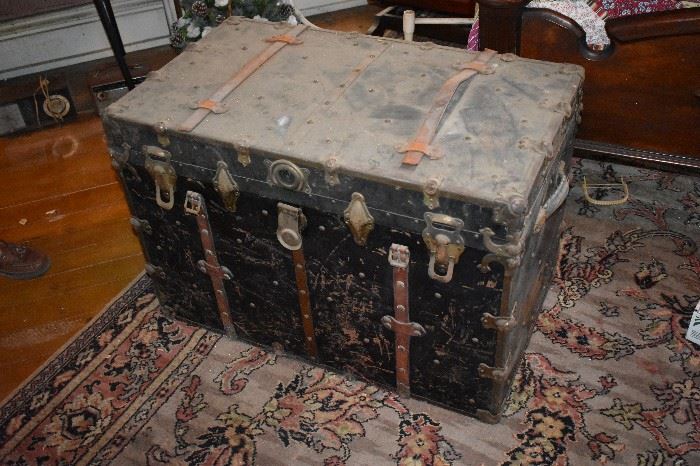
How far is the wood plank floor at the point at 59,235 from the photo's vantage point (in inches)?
87.9

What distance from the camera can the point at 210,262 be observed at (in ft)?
6.39

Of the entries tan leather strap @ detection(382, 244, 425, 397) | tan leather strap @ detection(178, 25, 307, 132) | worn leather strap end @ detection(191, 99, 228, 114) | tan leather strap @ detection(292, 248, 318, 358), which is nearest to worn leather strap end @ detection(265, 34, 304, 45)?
tan leather strap @ detection(178, 25, 307, 132)

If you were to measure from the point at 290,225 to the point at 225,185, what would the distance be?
0.19 meters

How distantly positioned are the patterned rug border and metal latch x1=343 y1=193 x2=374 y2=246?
1028 millimetres

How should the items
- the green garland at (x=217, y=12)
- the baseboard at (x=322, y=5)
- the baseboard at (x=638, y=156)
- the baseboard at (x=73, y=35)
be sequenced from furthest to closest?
the baseboard at (x=322, y=5), the baseboard at (x=73, y=35), the green garland at (x=217, y=12), the baseboard at (x=638, y=156)

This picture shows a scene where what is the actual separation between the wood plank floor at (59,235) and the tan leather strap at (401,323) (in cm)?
106

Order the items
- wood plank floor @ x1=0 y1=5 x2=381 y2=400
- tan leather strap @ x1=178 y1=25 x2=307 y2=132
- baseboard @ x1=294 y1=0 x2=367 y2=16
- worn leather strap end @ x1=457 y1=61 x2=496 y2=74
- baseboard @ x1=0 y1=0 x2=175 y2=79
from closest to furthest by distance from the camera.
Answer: tan leather strap @ x1=178 y1=25 x2=307 y2=132 → worn leather strap end @ x1=457 y1=61 x2=496 y2=74 → wood plank floor @ x1=0 y1=5 x2=381 y2=400 → baseboard @ x1=0 y1=0 x2=175 y2=79 → baseboard @ x1=294 y1=0 x2=367 y2=16

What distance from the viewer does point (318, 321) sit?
6.25ft

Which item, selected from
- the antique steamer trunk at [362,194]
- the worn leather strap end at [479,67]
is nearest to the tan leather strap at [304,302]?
the antique steamer trunk at [362,194]

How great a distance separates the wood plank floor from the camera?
2.23 m

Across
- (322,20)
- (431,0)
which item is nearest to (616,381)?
(431,0)

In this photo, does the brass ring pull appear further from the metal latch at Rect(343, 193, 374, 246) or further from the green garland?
the green garland

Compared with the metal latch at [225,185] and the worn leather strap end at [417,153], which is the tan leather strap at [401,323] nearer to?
the worn leather strap end at [417,153]

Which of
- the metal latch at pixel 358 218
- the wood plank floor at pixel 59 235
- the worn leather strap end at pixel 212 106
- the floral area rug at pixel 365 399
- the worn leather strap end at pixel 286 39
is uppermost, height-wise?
the worn leather strap end at pixel 286 39
